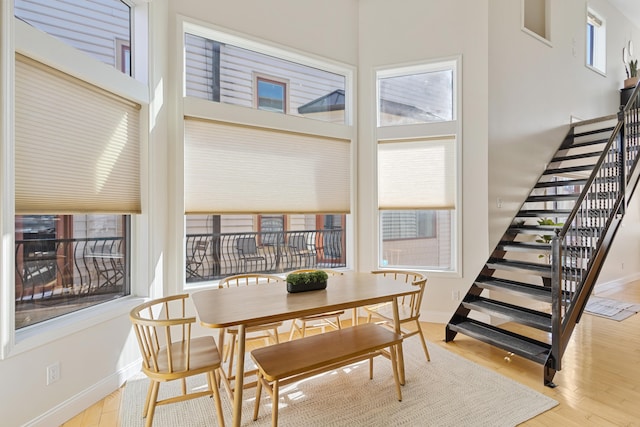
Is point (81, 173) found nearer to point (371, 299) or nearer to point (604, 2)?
point (371, 299)

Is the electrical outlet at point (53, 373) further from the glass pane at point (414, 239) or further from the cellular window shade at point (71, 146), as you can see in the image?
the glass pane at point (414, 239)

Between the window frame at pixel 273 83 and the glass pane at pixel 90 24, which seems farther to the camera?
the window frame at pixel 273 83

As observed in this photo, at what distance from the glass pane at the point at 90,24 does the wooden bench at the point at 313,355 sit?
2.59 m

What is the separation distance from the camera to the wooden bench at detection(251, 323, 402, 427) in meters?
1.97

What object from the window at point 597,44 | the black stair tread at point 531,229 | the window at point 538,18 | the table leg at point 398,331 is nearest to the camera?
the table leg at point 398,331

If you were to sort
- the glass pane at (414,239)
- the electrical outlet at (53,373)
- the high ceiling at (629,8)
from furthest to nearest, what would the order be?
the high ceiling at (629,8) < the glass pane at (414,239) < the electrical outlet at (53,373)

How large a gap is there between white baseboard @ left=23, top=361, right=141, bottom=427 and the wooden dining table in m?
1.01

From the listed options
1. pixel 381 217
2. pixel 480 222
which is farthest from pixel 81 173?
pixel 480 222

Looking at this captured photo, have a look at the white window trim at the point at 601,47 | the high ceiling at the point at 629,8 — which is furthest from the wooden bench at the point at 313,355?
the high ceiling at the point at 629,8

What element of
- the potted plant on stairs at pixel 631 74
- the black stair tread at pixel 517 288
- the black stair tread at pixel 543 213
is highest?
the potted plant on stairs at pixel 631 74

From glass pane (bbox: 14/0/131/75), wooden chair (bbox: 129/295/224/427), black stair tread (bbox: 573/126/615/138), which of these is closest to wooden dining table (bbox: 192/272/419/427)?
wooden chair (bbox: 129/295/224/427)

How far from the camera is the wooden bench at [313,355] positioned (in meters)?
1.97

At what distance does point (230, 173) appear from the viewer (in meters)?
3.44

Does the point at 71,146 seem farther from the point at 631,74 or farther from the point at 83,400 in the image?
the point at 631,74
